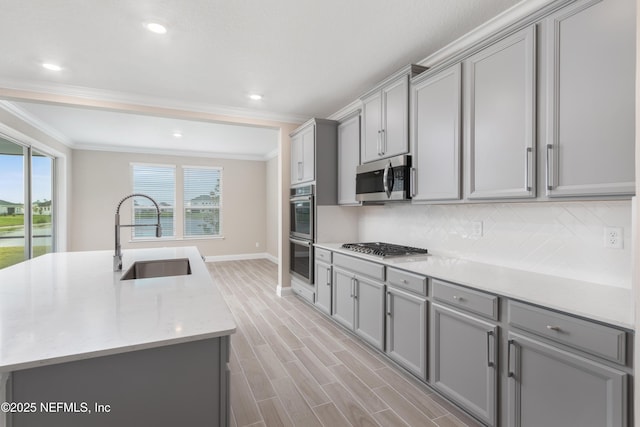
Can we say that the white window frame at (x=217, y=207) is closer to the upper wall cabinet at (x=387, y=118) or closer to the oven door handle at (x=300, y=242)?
the oven door handle at (x=300, y=242)

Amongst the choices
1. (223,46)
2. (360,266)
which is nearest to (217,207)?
(223,46)

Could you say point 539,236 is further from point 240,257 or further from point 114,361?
point 240,257

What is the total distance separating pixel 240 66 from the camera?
297 cm

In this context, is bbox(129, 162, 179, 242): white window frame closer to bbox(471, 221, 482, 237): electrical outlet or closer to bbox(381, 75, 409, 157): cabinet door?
bbox(381, 75, 409, 157): cabinet door

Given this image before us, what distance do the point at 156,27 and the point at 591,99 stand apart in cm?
278

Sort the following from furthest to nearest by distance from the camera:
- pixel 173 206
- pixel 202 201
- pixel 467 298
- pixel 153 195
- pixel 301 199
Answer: pixel 202 201 < pixel 173 206 < pixel 153 195 < pixel 301 199 < pixel 467 298

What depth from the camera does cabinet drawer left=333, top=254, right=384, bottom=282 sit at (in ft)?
8.73

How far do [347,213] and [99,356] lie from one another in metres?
3.39

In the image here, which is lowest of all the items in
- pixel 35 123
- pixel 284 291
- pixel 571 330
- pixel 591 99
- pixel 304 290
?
pixel 284 291

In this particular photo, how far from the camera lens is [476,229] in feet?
8.25

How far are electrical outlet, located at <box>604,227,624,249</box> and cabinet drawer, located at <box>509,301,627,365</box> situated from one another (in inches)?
25.2

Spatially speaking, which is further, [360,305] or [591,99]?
[360,305]

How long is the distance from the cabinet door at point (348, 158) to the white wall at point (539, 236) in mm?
829

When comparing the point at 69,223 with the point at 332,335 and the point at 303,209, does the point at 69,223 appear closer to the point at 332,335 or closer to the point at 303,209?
the point at 303,209
